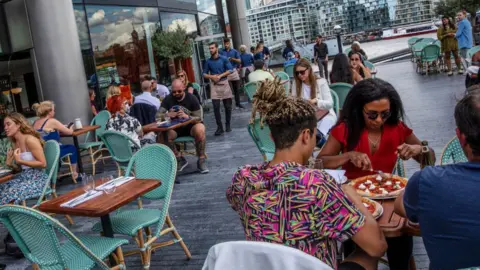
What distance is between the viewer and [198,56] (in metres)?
16.5

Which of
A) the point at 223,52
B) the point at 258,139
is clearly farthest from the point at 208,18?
the point at 258,139

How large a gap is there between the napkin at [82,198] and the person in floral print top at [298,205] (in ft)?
5.44

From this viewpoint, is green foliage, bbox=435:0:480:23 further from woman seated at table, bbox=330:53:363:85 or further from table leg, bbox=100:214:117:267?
table leg, bbox=100:214:117:267

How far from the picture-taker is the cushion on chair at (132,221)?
3562 millimetres

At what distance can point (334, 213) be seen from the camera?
190 cm

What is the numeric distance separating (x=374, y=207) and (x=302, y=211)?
0.56 meters

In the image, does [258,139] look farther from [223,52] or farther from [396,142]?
[223,52]

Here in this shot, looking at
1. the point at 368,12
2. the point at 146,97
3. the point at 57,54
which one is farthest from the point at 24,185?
the point at 368,12

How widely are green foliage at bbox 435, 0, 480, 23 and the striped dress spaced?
2118cm

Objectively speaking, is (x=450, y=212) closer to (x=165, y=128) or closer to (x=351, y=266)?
(x=351, y=266)

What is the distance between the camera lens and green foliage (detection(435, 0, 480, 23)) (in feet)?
68.9

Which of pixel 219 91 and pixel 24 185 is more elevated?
pixel 219 91

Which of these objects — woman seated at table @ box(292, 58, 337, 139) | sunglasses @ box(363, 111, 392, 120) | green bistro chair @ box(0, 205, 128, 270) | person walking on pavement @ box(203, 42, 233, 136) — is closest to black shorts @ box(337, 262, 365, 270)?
sunglasses @ box(363, 111, 392, 120)

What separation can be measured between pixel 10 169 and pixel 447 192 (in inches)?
181
